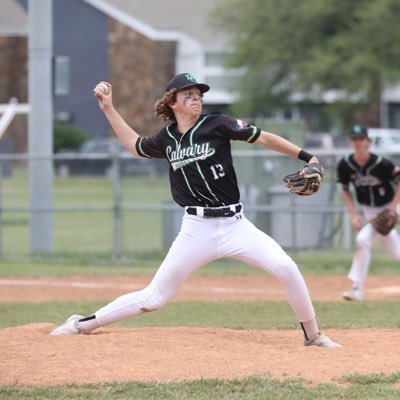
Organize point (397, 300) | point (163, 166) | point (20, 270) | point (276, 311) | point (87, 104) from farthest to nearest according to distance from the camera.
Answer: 1. point (87, 104)
2. point (163, 166)
3. point (20, 270)
4. point (397, 300)
5. point (276, 311)

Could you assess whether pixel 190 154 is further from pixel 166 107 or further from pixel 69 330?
pixel 69 330

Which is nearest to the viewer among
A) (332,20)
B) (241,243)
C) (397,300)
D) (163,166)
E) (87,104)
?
(241,243)

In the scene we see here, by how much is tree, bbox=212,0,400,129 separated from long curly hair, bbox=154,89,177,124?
3406 cm

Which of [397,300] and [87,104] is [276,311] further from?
[87,104]

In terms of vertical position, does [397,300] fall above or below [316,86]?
below

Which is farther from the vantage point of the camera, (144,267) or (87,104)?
(87,104)

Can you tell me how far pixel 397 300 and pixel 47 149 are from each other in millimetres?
7087

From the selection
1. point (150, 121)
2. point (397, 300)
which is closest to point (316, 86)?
point (150, 121)

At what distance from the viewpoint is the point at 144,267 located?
15.2m

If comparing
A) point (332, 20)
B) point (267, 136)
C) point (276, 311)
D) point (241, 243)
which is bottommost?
point (276, 311)

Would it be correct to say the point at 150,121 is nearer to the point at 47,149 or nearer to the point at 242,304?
the point at 47,149

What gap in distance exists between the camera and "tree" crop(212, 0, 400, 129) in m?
40.9

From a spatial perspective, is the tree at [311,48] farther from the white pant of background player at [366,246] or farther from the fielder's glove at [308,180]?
the fielder's glove at [308,180]

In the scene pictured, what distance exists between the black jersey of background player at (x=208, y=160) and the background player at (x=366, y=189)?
4.10m
